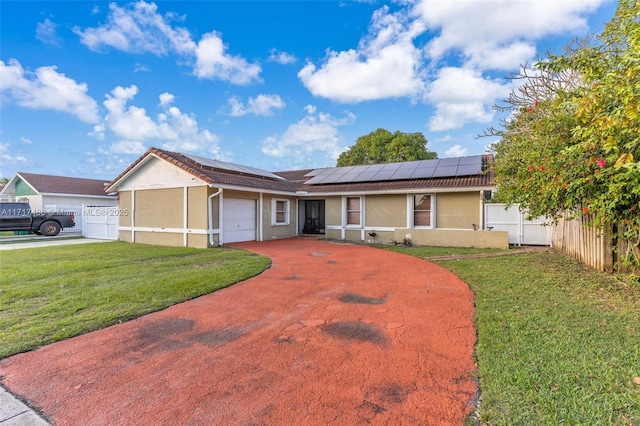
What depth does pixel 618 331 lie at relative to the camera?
12.2 ft

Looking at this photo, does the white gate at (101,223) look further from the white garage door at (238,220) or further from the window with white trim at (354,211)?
the window with white trim at (354,211)

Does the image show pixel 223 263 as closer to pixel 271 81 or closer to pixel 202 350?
pixel 202 350

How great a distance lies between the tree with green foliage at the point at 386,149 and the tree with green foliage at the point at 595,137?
851 inches

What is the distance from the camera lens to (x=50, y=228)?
1703cm

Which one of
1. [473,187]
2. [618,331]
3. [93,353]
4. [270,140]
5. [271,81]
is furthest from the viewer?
[270,140]

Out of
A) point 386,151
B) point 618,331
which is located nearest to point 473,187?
point 618,331

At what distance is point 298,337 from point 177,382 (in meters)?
Answer: 1.43

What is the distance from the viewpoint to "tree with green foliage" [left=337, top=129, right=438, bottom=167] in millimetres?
29831

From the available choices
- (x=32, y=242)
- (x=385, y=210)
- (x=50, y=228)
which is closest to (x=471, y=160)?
(x=385, y=210)

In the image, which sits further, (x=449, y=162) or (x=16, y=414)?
(x=449, y=162)

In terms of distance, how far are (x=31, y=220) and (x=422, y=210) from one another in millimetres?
20640

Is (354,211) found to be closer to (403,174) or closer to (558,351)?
(403,174)

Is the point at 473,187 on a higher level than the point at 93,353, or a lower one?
higher

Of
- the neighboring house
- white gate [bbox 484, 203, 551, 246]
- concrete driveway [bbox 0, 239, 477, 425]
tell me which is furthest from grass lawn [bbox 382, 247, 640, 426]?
the neighboring house
